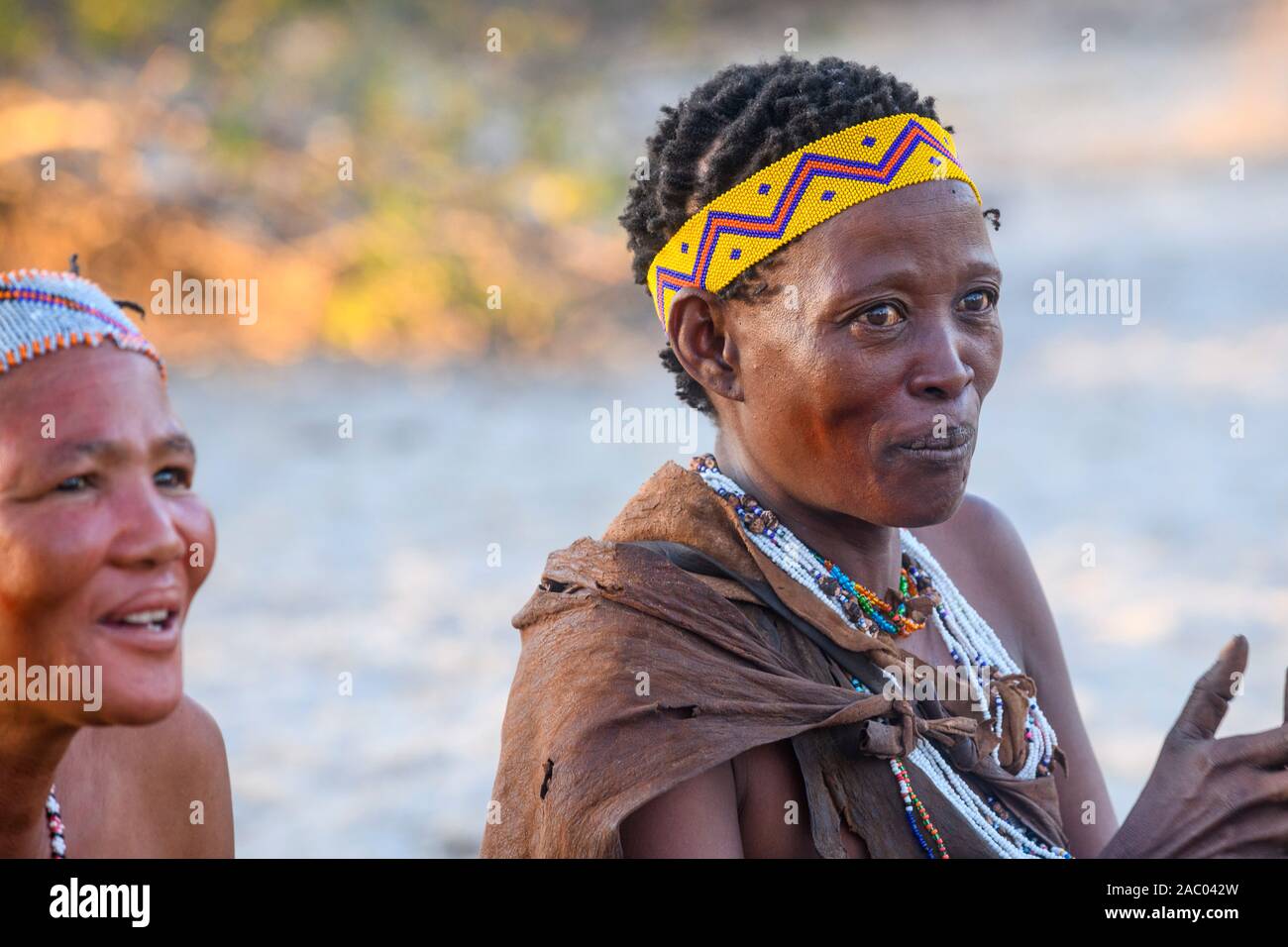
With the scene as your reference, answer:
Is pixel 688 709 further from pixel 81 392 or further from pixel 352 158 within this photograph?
pixel 352 158

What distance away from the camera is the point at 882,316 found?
2787mm

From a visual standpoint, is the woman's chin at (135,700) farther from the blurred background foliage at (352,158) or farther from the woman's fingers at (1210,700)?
the blurred background foliage at (352,158)

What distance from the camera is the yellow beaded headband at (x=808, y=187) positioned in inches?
111

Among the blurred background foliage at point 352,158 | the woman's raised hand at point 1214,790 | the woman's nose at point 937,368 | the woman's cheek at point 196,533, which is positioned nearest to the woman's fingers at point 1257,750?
the woman's raised hand at point 1214,790

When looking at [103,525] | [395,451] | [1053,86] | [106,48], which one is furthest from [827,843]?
[1053,86]

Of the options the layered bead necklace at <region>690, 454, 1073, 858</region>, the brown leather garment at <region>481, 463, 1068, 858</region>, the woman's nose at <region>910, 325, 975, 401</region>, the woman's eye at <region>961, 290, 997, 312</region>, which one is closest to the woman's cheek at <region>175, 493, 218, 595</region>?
the brown leather garment at <region>481, 463, 1068, 858</region>

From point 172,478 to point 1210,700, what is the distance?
1760 millimetres

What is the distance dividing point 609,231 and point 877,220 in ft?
29.5

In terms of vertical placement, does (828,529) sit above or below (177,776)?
above

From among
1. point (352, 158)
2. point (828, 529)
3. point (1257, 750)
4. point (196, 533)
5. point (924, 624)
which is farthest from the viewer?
point (352, 158)

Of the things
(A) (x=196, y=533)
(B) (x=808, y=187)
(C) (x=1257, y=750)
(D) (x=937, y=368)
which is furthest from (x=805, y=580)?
(A) (x=196, y=533)

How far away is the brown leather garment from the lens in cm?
269

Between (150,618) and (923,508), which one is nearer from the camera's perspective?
(150,618)
